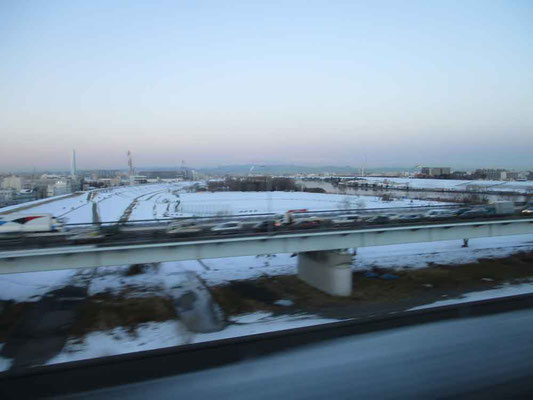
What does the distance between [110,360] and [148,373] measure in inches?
13.8

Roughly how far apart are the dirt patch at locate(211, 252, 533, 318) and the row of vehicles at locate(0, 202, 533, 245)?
2.10m

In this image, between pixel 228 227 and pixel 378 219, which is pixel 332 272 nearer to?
pixel 378 219

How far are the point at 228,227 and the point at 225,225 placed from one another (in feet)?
0.59

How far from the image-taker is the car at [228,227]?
463 inches

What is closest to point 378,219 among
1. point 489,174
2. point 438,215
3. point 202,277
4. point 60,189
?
point 438,215

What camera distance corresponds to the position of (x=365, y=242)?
12477 millimetres

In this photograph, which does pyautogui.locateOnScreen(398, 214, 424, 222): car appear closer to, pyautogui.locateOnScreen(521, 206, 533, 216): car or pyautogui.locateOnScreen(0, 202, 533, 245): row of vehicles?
pyautogui.locateOnScreen(0, 202, 533, 245): row of vehicles

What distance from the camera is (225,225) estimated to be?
12.4 meters

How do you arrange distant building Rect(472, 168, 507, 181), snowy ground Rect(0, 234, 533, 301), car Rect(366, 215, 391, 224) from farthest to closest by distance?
1. distant building Rect(472, 168, 507, 181)
2. car Rect(366, 215, 391, 224)
3. snowy ground Rect(0, 234, 533, 301)

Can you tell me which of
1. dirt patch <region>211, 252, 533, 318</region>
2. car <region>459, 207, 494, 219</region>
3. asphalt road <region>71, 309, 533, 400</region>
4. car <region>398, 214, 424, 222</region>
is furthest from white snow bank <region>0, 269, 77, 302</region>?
car <region>459, 207, 494, 219</region>

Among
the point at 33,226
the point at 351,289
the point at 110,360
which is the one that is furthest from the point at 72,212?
the point at 110,360

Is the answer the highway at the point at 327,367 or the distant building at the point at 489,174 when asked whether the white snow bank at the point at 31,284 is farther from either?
the distant building at the point at 489,174

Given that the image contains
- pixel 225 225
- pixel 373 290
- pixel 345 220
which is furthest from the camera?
pixel 345 220

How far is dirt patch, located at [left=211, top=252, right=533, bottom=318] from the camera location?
10.9 metres
